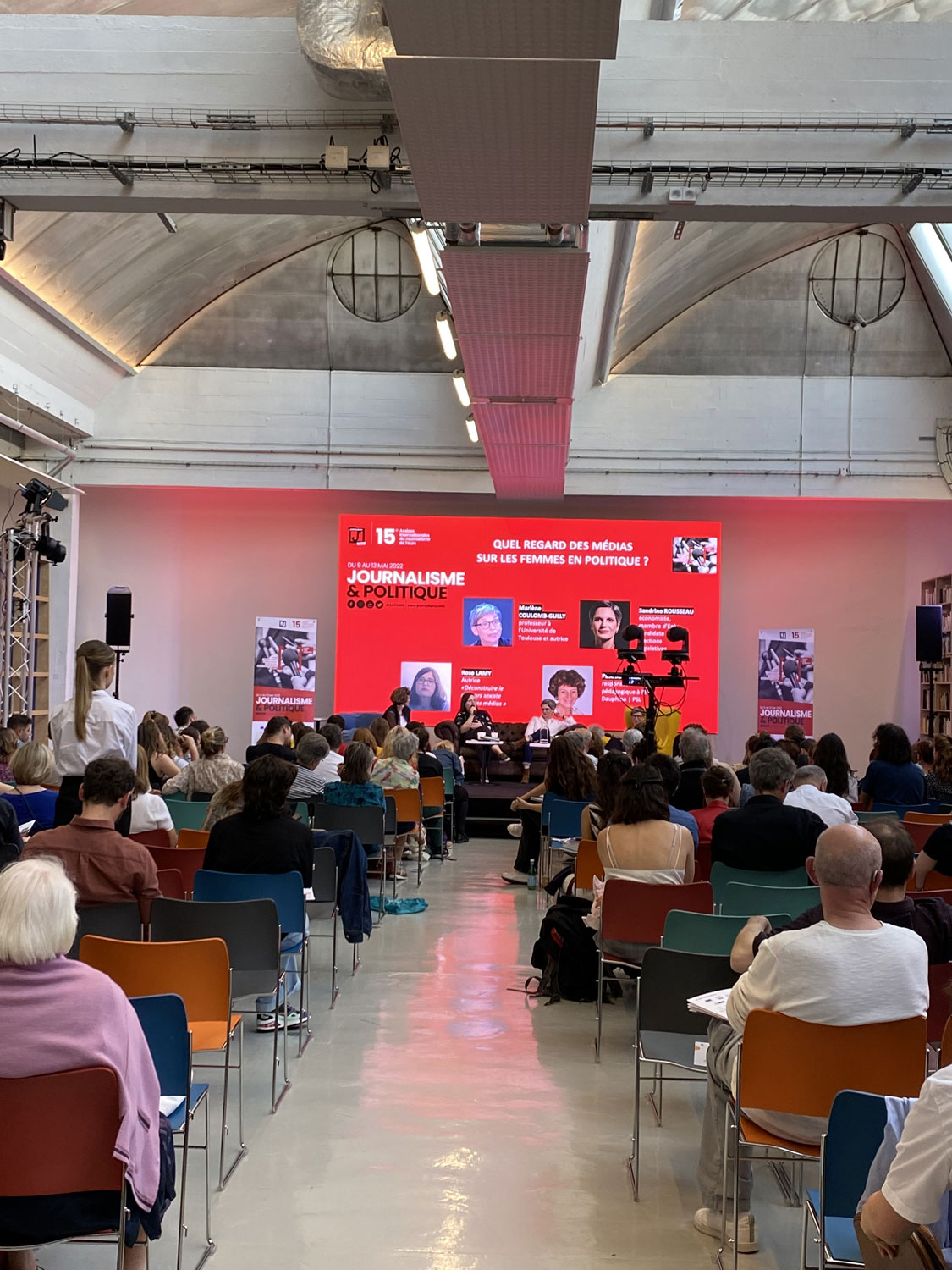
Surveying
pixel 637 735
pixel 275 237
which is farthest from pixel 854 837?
pixel 275 237

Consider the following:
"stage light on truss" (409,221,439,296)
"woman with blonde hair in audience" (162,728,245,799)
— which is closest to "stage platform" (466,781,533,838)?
"woman with blonde hair in audience" (162,728,245,799)

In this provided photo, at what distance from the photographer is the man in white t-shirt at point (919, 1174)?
1.61 metres

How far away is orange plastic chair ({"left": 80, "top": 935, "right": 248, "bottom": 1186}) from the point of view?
3236mm

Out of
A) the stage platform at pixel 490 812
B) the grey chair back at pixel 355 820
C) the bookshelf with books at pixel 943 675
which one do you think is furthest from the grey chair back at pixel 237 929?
the bookshelf with books at pixel 943 675

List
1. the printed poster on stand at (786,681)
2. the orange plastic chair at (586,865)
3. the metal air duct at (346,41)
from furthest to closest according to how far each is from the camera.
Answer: the printed poster on stand at (786,681) < the metal air duct at (346,41) < the orange plastic chair at (586,865)

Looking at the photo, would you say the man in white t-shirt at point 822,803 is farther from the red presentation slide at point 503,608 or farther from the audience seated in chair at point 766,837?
the red presentation slide at point 503,608

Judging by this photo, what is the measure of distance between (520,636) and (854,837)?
11154mm

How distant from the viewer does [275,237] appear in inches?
523

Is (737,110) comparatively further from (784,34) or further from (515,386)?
(515,386)

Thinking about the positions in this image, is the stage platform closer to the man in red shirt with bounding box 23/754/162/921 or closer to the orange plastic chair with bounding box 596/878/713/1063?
the orange plastic chair with bounding box 596/878/713/1063

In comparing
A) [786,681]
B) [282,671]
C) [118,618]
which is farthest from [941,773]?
[118,618]

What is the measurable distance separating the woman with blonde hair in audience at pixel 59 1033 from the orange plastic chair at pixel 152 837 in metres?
3.13

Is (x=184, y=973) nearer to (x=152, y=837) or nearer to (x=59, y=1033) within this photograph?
(x=59, y=1033)

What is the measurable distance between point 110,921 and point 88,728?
5.09ft
